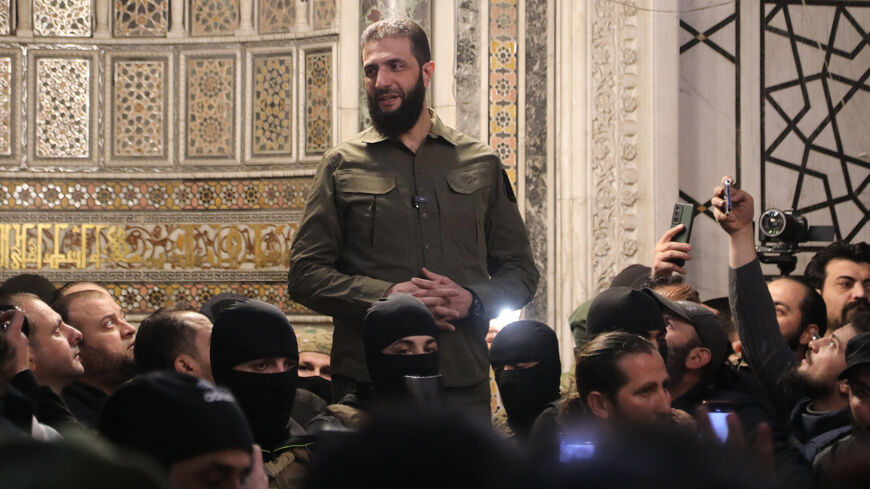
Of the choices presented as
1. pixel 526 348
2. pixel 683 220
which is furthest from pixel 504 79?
pixel 526 348

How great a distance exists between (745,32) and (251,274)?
3.89m

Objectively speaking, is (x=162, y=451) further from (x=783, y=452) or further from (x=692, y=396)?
(x=692, y=396)

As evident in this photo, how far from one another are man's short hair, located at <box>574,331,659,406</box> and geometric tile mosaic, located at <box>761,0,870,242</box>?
466 centimetres

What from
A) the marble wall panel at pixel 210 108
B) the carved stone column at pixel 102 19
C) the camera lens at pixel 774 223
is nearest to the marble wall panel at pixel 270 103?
the marble wall panel at pixel 210 108

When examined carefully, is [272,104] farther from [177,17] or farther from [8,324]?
[8,324]

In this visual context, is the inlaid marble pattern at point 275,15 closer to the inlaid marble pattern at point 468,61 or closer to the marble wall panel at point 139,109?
the marble wall panel at point 139,109

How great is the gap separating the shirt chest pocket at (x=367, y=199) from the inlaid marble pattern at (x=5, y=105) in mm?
5859

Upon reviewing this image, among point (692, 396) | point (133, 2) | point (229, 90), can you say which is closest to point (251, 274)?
point (229, 90)

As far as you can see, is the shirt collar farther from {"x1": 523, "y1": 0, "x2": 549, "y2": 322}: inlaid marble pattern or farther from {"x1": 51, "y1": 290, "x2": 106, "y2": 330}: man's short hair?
{"x1": 523, "y1": 0, "x2": 549, "y2": 322}: inlaid marble pattern

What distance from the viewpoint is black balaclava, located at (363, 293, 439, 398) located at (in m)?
3.40

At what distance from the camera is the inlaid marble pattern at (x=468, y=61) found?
7.48 m

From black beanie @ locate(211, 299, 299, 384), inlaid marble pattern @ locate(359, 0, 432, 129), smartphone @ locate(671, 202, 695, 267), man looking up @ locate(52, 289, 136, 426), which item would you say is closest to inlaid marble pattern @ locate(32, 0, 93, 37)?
inlaid marble pattern @ locate(359, 0, 432, 129)

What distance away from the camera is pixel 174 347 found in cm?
400

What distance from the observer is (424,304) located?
3.46 m
